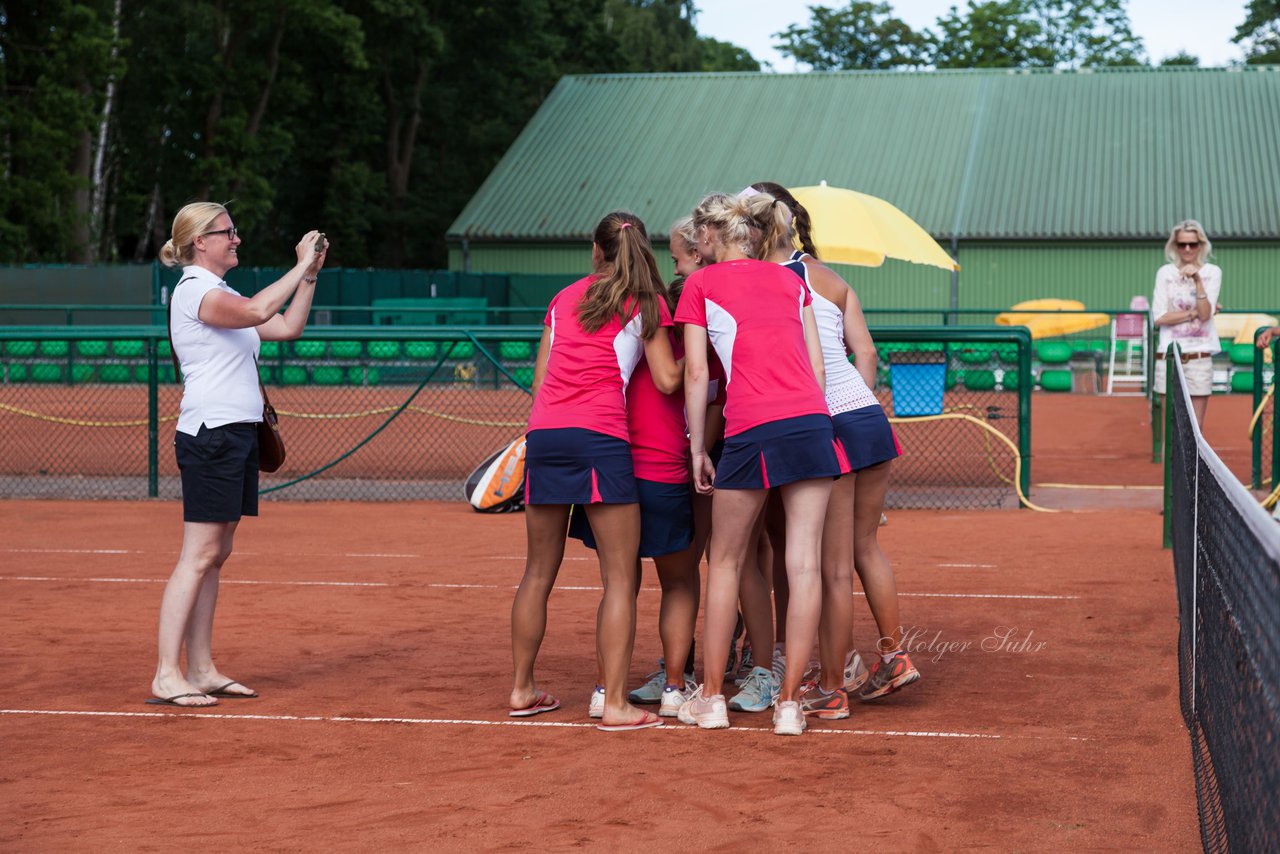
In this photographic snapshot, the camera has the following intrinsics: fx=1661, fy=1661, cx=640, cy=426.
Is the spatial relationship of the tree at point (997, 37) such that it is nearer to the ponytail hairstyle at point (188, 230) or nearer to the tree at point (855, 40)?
the tree at point (855, 40)

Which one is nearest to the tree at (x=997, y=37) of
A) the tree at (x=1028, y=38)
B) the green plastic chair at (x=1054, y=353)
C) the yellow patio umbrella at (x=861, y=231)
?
the tree at (x=1028, y=38)

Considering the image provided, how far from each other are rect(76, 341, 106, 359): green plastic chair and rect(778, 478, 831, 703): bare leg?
52.1ft

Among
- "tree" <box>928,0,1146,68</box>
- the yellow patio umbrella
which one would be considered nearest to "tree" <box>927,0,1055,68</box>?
"tree" <box>928,0,1146,68</box>

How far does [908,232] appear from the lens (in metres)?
13.1

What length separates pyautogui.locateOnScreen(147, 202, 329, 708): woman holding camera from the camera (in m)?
5.92

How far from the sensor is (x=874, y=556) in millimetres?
6094

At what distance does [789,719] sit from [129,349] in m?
15.8

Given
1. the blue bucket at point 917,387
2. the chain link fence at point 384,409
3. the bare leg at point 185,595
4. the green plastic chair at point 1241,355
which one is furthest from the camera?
the green plastic chair at point 1241,355

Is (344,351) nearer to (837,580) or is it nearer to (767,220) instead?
(837,580)

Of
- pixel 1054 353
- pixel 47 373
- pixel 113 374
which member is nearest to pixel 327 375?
pixel 113 374

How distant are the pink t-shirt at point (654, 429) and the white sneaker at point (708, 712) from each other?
2.48ft

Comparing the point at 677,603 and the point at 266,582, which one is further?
the point at 266,582

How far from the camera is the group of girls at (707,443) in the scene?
5430 millimetres

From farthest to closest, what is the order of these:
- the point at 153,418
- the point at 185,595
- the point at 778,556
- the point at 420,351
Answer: the point at 420,351
the point at 153,418
the point at 778,556
the point at 185,595
